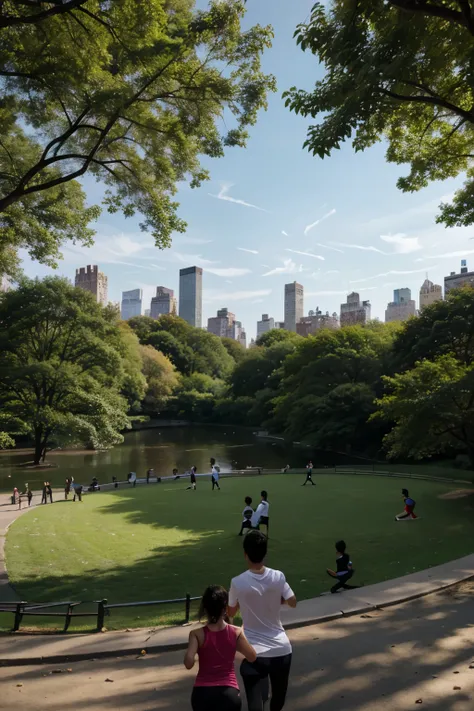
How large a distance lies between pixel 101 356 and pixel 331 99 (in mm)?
35947

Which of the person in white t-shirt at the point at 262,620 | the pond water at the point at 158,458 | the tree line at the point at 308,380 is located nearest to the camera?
the person in white t-shirt at the point at 262,620

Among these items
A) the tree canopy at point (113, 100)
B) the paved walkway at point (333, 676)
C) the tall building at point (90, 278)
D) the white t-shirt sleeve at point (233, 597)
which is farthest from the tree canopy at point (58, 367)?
the tall building at point (90, 278)

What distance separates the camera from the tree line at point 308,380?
24.7 meters

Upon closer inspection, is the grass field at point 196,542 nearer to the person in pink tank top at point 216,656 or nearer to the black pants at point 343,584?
the black pants at point 343,584

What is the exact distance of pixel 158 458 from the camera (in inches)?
2015

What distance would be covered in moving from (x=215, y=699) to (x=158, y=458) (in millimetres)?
49356

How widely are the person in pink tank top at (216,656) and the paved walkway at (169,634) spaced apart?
4.40m

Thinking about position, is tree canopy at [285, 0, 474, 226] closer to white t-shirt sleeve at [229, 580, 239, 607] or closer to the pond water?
white t-shirt sleeve at [229, 580, 239, 607]

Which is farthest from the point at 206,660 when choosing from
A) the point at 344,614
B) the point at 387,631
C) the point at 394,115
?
the point at 394,115

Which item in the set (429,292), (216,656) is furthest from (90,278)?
(216,656)

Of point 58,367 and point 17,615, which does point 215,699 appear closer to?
point 17,615

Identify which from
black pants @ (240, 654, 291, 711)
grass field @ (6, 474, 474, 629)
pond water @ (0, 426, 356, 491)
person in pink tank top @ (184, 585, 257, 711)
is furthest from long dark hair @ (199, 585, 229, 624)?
pond water @ (0, 426, 356, 491)

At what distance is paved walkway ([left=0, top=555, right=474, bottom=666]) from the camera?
700 cm

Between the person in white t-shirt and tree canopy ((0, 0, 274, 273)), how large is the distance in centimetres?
965
